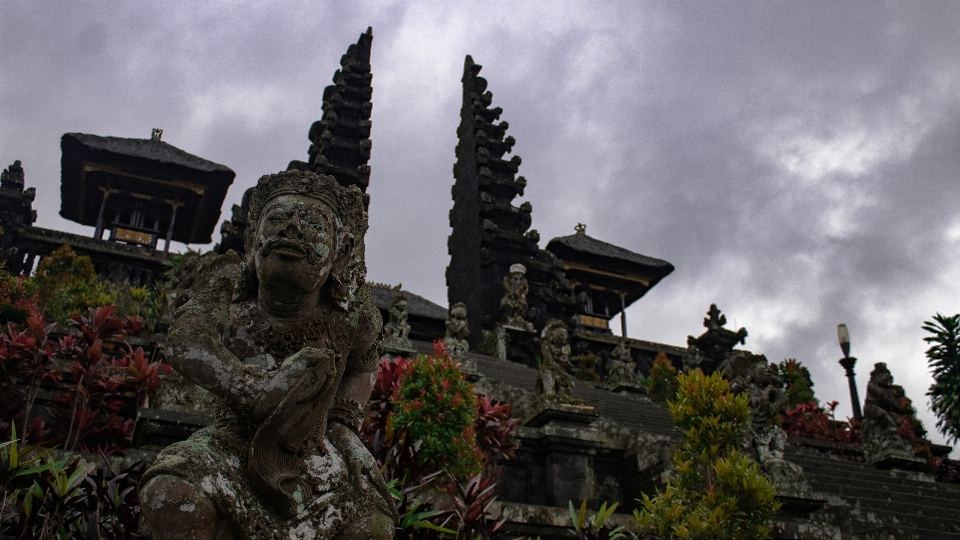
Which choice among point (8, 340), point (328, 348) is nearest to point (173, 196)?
point (8, 340)

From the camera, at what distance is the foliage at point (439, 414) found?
5527 mm

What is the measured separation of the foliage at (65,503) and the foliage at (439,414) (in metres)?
2.20

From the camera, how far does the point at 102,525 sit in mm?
3486

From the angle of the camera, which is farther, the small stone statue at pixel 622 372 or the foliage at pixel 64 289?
the small stone statue at pixel 622 372

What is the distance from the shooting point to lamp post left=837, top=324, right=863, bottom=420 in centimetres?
1212

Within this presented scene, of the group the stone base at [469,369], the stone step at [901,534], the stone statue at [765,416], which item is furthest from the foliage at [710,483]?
the stone base at [469,369]

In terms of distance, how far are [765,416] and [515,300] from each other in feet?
37.4

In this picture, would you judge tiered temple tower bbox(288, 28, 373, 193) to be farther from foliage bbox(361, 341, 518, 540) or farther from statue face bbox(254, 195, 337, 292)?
statue face bbox(254, 195, 337, 292)

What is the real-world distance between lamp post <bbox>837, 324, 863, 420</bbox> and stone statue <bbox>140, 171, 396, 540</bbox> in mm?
11426

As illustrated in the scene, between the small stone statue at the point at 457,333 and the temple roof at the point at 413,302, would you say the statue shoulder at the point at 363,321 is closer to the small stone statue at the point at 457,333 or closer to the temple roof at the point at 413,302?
the small stone statue at the point at 457,333

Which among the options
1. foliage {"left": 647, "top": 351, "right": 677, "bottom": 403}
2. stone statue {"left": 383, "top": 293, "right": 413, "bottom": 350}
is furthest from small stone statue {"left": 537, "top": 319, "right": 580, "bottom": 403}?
foliage {"left": 647, "top": 351, "right": 677, "bottom": 403}

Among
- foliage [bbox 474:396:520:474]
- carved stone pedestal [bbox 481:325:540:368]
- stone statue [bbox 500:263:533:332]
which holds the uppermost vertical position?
stone statue [bbox 500:263:533:332]

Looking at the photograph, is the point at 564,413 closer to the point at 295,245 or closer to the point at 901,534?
the point at 901,534

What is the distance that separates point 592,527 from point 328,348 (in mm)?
2770
